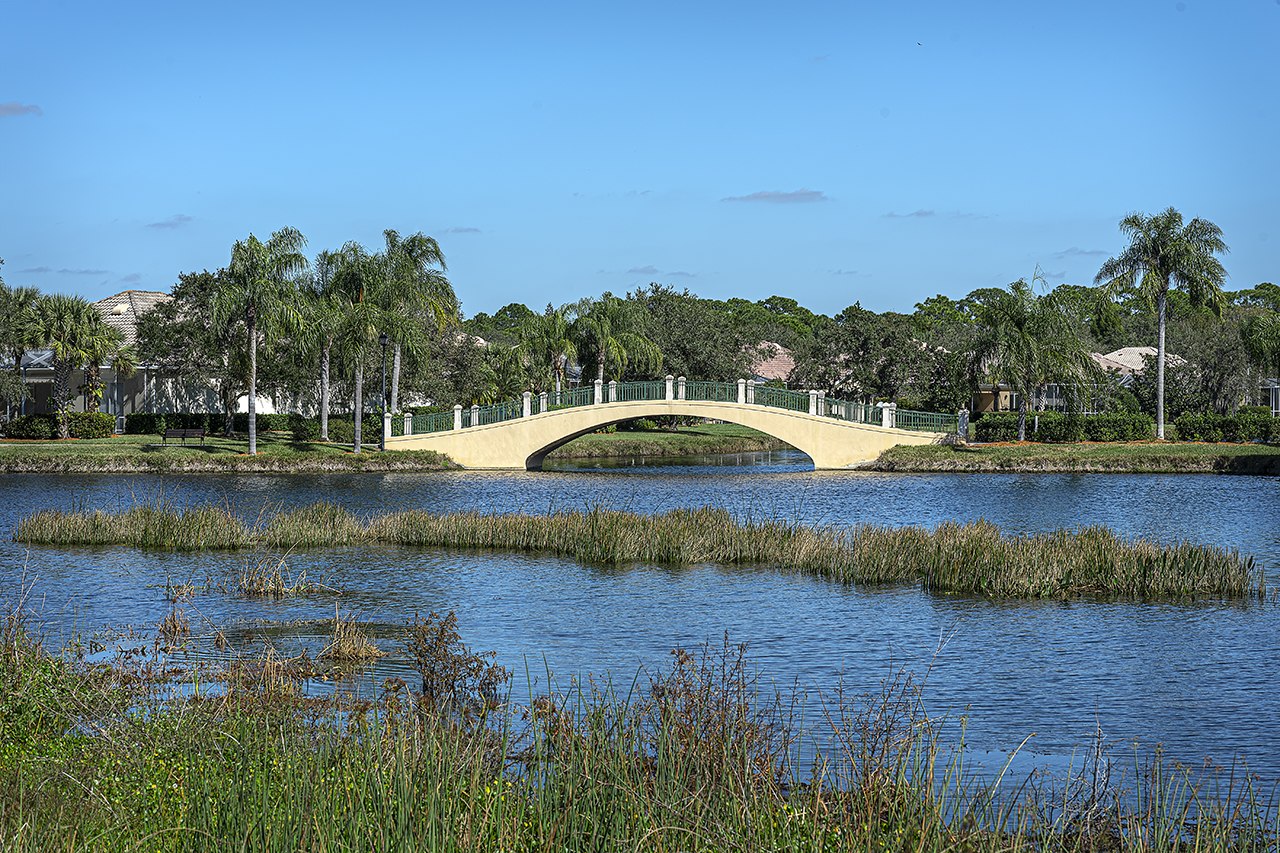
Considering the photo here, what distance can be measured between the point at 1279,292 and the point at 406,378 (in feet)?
353

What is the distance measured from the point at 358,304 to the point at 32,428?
549 inches

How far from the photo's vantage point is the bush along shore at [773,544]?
20.1 meters

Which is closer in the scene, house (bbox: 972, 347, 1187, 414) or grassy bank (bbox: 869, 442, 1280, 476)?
grassy bank (bbox: 869, 442, 1280, 476)

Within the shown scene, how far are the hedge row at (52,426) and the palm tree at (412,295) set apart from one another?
38.4 ft

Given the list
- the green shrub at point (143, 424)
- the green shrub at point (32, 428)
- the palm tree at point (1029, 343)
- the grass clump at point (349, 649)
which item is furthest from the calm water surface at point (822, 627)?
the green shrub at point (143, 424)

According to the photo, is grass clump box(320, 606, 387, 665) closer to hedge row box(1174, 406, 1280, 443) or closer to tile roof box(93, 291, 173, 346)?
→ hedge row box(1174, 406, 1280, 443)

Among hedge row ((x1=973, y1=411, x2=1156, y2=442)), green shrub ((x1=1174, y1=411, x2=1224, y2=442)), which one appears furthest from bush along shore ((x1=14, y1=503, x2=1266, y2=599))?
green shrub ((x1=1174, y1=411, x2=1224, y2=442))

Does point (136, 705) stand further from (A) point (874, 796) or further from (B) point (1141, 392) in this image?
(B) point (1141, 392)

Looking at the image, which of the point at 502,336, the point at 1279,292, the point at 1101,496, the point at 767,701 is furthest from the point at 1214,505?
the point at 1279,292

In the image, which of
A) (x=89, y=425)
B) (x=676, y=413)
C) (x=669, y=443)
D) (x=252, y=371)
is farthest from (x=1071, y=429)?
(x=89, y=425)

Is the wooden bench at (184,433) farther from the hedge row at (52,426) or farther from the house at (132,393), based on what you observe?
the house at (132,393)

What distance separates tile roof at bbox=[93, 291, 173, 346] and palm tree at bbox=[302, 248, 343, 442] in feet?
49.5

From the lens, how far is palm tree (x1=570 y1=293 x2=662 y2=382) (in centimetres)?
6738

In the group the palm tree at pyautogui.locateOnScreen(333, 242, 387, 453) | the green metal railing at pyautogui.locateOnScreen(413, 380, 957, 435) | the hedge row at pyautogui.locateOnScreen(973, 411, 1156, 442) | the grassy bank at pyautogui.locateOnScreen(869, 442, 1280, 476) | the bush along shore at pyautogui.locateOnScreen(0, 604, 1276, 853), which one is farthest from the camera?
the green metal railing at pyautogui.locateOnScreen(413, 380, 957, 435)
